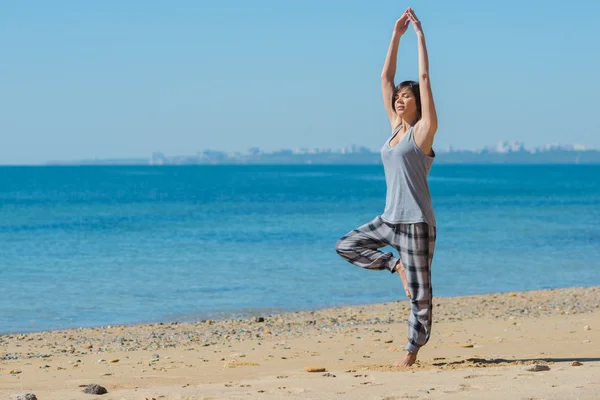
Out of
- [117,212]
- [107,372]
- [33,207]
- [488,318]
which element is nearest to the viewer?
[107,372]

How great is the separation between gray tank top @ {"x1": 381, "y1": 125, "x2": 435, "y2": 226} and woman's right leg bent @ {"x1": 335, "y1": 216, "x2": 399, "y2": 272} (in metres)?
0.17

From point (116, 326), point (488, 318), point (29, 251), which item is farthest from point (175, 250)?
point (488, 318)

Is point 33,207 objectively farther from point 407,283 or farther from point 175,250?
point 407,283

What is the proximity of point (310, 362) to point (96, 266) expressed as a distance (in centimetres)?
1543

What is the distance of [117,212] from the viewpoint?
54.1 m

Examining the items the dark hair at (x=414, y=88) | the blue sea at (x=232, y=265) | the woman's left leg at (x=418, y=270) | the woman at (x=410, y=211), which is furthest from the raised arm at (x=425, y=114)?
the blue sea at (x=232, y=265)

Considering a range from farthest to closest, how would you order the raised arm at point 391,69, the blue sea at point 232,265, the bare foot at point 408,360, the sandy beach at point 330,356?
the blue sea at point 232,265, the raised arm at point 391,69, the bare foot at point 408,360, the sandy beach at point 330,356

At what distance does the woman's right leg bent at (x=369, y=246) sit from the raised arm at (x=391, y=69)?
88 centimetres

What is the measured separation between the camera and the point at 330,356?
8.70 meters

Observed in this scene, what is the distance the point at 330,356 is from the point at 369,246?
192 centimetres

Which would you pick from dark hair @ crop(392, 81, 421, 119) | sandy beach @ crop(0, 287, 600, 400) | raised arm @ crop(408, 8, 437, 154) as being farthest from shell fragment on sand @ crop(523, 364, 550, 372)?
dark hair @ crop(392, 81, 421, 119)

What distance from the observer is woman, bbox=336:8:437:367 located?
694 cm

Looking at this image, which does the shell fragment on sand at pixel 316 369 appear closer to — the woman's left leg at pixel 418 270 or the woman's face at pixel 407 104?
the woman's left leg at pixel 418 270

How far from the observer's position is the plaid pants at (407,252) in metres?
7.01
